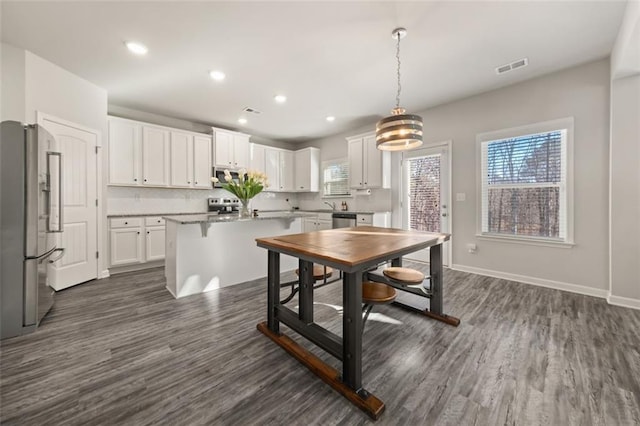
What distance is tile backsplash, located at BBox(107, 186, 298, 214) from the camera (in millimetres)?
4254

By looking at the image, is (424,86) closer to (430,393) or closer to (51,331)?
(430,393)

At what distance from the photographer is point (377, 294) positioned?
74.4 inches

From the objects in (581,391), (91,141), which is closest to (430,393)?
(581,391)

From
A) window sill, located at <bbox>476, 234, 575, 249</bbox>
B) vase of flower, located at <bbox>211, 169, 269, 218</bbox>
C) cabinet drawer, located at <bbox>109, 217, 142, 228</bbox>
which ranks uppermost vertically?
vase of flower, located at <bbox>211, 169, 269, 218</bbox>

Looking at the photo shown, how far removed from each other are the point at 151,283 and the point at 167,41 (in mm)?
2978

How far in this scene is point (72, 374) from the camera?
1.62m

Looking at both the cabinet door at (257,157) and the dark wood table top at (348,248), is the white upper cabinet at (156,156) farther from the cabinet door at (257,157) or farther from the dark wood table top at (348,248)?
the dark wood table top at (348,248)

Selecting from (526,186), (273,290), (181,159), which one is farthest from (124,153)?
(526,186)

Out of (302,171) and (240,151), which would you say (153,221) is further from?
(302,171)

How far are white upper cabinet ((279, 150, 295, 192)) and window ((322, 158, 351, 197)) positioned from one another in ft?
2.88

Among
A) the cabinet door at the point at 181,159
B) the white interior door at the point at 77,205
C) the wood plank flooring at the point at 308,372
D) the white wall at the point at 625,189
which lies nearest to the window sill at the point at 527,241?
the white wall at the point at 625,189

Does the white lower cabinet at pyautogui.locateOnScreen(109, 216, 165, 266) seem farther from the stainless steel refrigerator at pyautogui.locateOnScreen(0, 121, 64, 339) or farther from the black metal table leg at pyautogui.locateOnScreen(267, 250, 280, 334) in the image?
the black metal table leg at pyautogui.locateOnScreen(267, 250, 280, 334)

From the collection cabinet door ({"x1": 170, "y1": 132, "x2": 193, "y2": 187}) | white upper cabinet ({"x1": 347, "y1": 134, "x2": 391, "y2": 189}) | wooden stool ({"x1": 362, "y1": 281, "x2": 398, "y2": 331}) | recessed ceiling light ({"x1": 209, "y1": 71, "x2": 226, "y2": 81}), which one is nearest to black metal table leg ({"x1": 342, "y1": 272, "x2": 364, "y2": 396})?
wooden stool ({"x1": 362, "y1": 281, "x2": 398, "y2": 331})

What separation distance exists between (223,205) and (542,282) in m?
5.60
